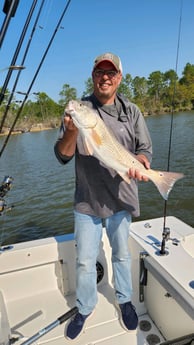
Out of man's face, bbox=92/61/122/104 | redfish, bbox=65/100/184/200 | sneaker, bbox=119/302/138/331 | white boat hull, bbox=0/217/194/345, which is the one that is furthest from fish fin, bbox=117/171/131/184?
sneaker, bbox=119/302/138/331

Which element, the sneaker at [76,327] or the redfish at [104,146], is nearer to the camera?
the redfish at [104,146]

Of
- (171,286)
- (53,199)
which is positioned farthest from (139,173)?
(53,199)

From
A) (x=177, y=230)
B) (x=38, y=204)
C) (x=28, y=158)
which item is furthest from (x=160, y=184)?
(x=28, y=158)

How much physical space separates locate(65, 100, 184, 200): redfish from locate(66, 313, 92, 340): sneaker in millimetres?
1401

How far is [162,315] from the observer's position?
2.54 metres

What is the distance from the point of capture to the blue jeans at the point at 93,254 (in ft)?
7.86

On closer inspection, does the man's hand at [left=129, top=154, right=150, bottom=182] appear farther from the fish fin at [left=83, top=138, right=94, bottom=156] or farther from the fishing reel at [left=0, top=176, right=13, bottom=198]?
the fishing reel at [left=0, top=176, right=13, bottom=198]

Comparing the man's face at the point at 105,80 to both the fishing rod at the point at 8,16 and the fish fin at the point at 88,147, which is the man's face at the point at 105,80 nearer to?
the fish fin at the point at 88,147

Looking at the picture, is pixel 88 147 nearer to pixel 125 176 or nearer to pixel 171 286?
pixel 125 176

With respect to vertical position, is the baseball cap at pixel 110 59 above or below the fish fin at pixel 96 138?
above

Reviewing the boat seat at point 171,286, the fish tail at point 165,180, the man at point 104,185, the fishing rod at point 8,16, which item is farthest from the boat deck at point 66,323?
the fishing rod at point 8,16

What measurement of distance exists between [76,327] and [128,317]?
50 cm

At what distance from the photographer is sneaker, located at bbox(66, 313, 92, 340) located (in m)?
2.56

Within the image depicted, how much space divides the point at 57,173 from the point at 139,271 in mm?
11653
